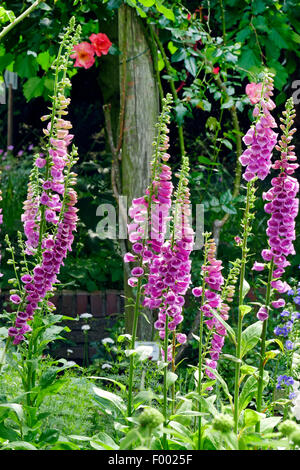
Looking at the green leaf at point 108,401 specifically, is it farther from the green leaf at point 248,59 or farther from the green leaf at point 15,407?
the green leaf at point 248,59

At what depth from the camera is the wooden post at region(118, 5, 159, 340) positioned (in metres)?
3.54

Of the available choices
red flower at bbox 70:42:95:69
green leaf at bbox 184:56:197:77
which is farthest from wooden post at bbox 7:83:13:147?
green leaf at bbox 184:56:197:77

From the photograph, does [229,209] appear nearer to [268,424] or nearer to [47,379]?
[268,424]

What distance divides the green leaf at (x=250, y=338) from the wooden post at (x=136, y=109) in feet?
4.71

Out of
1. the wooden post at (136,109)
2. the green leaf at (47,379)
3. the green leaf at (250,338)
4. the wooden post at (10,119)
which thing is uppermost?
the wooden post at (10,119)

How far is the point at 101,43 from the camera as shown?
12.4 ft

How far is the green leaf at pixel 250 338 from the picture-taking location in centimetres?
209

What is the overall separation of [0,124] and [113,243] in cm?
418

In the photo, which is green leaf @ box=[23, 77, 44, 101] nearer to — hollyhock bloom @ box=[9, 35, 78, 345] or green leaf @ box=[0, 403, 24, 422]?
hollyhock bloom @ box=[9, 35, 78, 345]

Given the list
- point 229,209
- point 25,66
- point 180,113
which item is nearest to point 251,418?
point 229,209

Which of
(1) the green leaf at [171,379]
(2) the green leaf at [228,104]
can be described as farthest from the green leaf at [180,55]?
(1) the green leaf at [171,379]

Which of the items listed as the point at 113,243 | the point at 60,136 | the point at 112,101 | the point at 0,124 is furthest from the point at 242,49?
the point at 0,124

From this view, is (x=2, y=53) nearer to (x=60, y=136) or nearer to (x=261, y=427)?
(x=60, y=136)

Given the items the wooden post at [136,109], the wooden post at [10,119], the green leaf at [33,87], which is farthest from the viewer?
A: the wooden post at [10,119]
